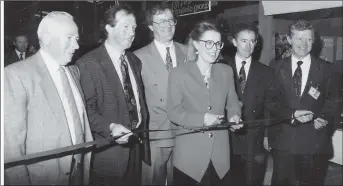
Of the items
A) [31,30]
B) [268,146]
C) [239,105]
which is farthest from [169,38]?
[31,30]

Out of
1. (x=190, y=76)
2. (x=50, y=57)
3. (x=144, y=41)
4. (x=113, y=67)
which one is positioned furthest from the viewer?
(x=144, y=41)

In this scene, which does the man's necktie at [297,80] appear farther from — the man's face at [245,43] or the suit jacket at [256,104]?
the man's face at [245,43]

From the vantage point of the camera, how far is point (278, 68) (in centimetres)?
262

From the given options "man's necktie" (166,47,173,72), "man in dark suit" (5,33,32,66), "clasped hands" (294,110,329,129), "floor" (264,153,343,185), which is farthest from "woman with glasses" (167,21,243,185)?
"man in dark suit" (5,33,32,66)

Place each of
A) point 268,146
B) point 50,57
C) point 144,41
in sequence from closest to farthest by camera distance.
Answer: point 50,57, point 268,146, point 144,41

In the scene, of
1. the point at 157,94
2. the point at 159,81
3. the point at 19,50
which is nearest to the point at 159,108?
the point at 157,94

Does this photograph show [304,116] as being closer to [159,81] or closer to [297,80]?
[297,80]

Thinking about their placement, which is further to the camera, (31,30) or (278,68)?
(31,30)

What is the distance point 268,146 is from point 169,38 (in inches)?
54.0

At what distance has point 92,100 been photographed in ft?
6.81

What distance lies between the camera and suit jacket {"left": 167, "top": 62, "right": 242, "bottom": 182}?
6.43 ft

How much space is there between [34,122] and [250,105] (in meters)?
1.64

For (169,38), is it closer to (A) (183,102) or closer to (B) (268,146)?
(A) (183,102)

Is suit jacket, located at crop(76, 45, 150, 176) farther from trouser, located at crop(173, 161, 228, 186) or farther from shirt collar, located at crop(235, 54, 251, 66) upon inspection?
shirt collar, located at crop(235, 54, 251, 66)
